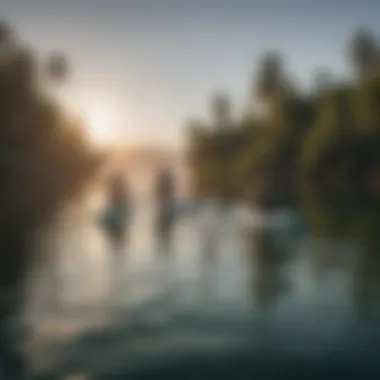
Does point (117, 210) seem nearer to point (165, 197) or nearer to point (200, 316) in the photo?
point (165, 197)

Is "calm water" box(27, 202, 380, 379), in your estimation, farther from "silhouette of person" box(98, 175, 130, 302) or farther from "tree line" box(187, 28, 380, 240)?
"tree line" box(187, 28, 380, 240)

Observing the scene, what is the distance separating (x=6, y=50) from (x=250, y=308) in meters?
9.74

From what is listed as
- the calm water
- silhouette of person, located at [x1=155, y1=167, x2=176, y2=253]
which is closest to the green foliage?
silhouette of person, located at [x1=155, y1=167, x2=176, y2=253]

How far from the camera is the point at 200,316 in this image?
14.6 ft

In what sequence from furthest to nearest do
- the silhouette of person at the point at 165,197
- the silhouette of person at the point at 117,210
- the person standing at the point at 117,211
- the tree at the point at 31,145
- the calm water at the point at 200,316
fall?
the tree at the point at 31,145, the silhouette of person at the point at 165,197, the silhouette of person at the point at 117,210, the person standing at the point at 117,211, the calm water at the point at 200,316

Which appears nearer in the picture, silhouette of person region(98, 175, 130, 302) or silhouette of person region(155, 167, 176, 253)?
silhouette of person region(98, 175, 130, 302)

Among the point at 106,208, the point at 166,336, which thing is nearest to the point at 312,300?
the point at 166,336

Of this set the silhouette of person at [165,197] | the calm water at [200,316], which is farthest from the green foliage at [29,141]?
the calm water at [200,316]

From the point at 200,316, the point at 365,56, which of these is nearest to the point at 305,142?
the point at 365,56

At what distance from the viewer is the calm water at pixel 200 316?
3.57 meters

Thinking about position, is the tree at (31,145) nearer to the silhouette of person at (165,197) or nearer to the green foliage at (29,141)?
the green foliage at (29,141)

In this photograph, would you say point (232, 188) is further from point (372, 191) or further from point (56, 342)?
point (56, 342)

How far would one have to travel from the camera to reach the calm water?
11.7ft

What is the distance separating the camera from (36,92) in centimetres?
1503
